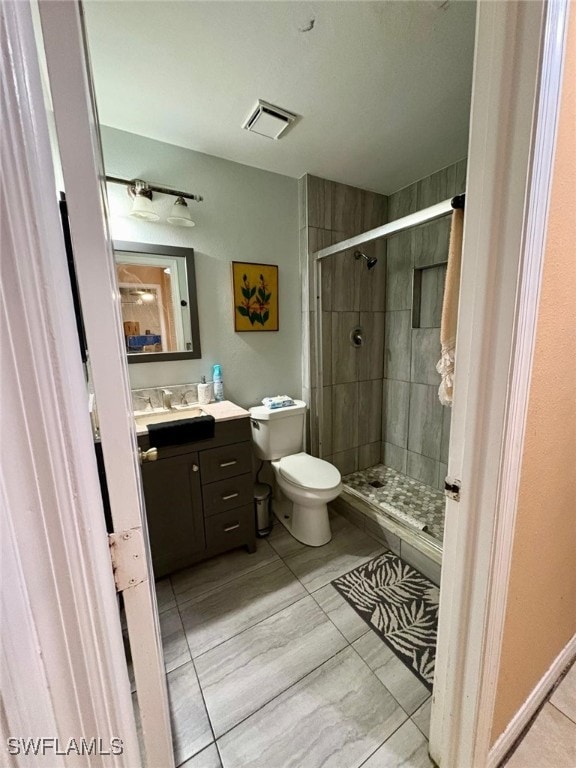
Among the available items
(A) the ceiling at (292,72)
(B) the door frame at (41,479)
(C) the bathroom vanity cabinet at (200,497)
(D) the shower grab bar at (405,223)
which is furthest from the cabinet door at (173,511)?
(A) the ceiling at (292,72)

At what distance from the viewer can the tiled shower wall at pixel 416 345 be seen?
7.03 feet

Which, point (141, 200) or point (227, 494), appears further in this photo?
point (227, 494)

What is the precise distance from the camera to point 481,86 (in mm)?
644

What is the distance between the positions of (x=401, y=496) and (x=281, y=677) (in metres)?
1.42

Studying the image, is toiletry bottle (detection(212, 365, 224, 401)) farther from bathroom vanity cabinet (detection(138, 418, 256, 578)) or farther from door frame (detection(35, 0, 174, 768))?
door frame (detection(35, 0, 174, 768))

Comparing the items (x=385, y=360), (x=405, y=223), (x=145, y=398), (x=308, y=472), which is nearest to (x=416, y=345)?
(x=385, y=360)

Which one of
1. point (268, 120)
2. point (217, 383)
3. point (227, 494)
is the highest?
point (268, 120)

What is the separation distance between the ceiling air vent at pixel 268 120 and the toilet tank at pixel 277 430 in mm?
1535

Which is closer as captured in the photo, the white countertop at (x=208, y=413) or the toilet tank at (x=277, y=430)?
the white countertop at (x=208, y=413)

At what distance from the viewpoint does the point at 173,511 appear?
1.54 metres

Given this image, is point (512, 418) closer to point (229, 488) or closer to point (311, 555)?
point (229, 488)

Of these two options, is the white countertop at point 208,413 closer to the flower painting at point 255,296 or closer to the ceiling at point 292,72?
the flower painting at point 255,296

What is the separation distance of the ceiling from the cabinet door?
1.65 meters

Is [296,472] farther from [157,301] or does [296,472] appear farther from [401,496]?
[157,301]
